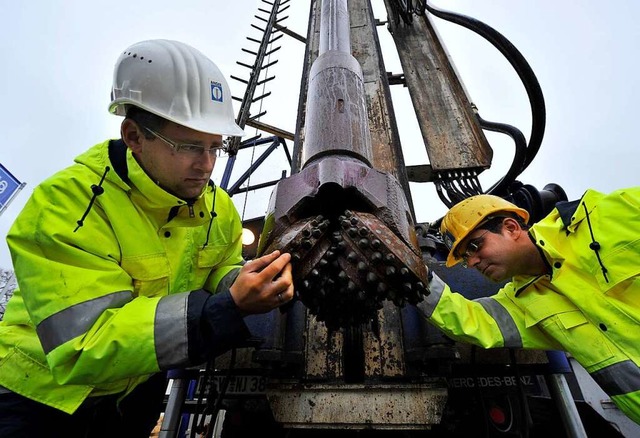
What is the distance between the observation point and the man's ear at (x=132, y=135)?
1.39m

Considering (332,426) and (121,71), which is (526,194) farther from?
(121,71)

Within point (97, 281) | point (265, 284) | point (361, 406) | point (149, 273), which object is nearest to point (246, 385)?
point (361, 406)

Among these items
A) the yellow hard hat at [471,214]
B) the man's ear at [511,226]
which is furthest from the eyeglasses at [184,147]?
the man's ear at [511,226]

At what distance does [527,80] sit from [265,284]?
4436 mm

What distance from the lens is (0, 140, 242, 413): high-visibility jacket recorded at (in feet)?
3.36

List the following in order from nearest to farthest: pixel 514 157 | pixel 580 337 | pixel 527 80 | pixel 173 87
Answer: pixel 173 87 → pixel 580 337 → pixel 527 80 → pixel 514 157

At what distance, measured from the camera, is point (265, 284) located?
986 mm

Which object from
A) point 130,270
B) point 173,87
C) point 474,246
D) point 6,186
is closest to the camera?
point 130,270

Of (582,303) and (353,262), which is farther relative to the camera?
(582,303)

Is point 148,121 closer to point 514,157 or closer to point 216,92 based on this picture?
point 216,92

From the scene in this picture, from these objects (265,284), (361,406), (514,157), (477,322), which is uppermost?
(514,157)

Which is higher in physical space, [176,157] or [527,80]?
[527,80]

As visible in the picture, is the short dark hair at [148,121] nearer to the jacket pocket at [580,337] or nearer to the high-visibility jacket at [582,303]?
the high-visibility jacket at [582,303]

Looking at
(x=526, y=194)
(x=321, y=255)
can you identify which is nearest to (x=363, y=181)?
(x=321, y=255)
